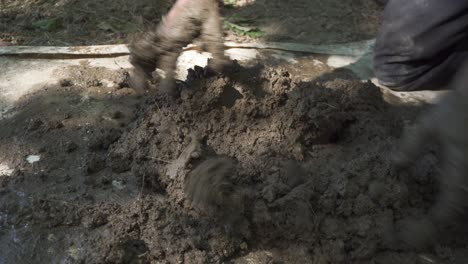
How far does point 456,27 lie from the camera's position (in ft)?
10.1

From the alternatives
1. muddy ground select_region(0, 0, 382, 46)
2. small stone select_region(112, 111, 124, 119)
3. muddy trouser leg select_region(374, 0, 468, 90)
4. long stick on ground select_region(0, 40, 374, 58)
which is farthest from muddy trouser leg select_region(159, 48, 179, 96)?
muddy trouser leg select_region(374, 0, 468, 90)

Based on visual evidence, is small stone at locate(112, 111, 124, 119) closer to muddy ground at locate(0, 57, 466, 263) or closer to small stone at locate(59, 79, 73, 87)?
muddy ground at locate(0, 57, 466, 263)

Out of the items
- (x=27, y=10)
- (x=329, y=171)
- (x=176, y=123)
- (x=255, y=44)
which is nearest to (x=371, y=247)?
(x=329, y=171)

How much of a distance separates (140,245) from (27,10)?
289 centimetres

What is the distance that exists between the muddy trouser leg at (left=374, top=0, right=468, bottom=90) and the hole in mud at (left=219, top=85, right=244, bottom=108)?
1.26 m

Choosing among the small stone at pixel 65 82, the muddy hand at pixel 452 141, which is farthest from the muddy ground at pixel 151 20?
the muddy hand at pixel 452 141

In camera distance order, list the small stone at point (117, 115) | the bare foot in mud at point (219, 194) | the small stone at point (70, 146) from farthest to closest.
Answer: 1. the small stone at point (117, 115)
2. the small stone at point (70, 146)
3. the bare foot in mud at point (219, 194)

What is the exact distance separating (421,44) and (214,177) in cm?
187

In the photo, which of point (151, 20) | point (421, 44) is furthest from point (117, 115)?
point (421, 44)

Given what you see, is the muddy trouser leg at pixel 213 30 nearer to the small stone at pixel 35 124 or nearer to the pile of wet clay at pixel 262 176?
the pile of wet clay at pixel 262 176

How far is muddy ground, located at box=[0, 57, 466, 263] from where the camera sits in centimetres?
206

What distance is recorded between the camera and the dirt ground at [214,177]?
2.06 meters

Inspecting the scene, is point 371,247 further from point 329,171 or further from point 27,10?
point 27,10

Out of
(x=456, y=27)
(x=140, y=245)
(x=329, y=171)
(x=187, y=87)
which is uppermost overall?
(x=456, y=27)
